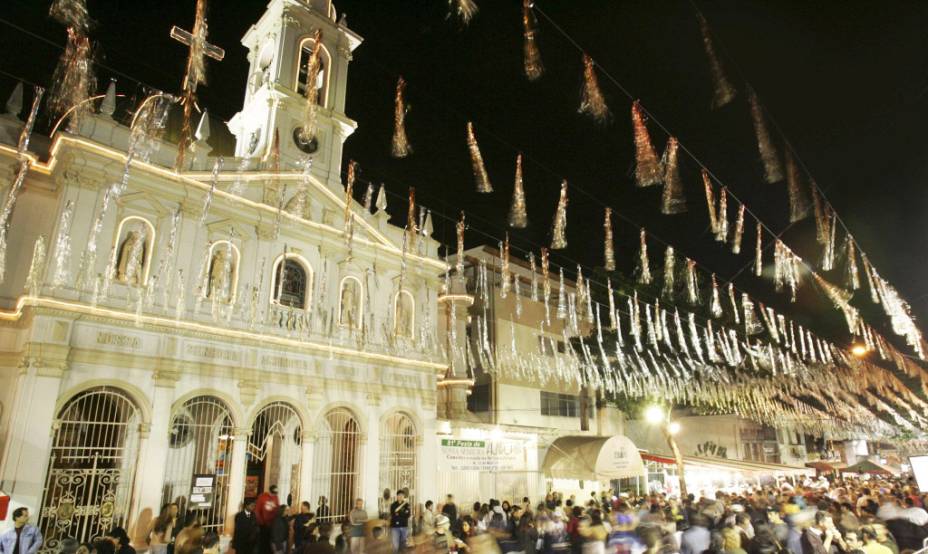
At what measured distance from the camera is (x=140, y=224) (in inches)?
602

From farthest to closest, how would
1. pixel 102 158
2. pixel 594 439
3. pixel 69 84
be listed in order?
pixel 594 439, pixel 102 158, pixel 69 84

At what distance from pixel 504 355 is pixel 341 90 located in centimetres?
1335

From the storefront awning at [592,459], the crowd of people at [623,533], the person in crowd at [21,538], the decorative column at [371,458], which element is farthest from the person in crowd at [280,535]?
the storefront awning at [592,459]

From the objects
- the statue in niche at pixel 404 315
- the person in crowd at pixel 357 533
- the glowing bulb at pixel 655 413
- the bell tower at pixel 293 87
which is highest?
the bell tower at pixel 293 87

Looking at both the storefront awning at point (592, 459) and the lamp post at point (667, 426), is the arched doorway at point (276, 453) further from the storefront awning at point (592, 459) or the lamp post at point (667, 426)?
the lamp post at point (667, 426)

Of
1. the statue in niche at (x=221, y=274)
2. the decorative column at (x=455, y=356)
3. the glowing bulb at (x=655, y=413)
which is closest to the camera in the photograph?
the statue in niche at (x=221, y=274)

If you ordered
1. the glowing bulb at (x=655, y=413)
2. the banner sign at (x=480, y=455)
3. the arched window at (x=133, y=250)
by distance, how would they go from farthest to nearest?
the glowing bulb at (x=655, y=413)
the banner sign at (x=480, y=455)
the arched window at (x=133, y=250)

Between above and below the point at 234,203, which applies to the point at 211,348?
below

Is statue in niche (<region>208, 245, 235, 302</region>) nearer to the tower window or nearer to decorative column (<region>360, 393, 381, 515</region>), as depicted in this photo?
decorative column (<region>360, 393, 381, 515</region>)

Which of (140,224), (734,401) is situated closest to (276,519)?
(140,224)

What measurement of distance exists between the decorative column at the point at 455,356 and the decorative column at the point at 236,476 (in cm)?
846

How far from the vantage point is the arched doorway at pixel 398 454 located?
17955mm

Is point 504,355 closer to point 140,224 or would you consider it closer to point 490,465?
point 490,465

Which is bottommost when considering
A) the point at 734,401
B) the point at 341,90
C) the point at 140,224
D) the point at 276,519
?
the point at 276,519
